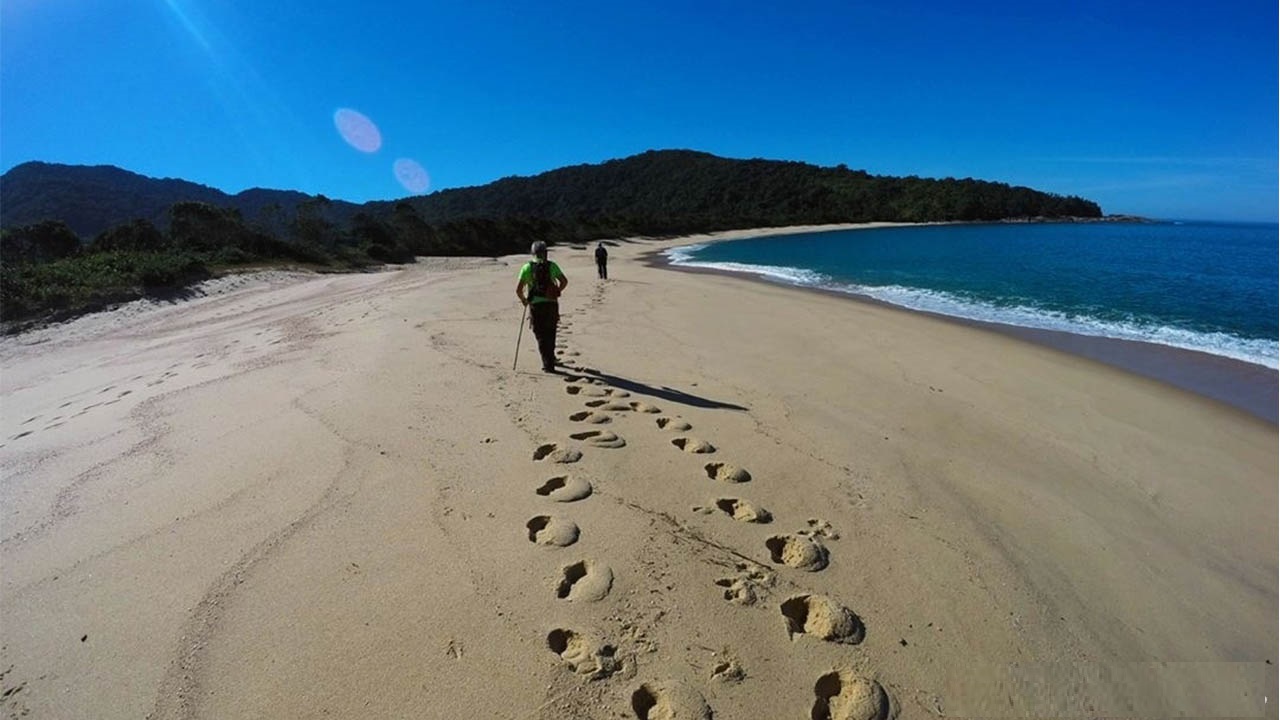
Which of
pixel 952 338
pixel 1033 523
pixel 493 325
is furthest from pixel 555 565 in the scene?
pixel 952 338

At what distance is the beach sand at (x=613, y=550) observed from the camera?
2291 millimetres

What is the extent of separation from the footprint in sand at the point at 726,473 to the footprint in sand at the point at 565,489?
0.92 m

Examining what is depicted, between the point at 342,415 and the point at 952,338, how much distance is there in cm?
1035

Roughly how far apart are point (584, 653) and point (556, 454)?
1944 mm

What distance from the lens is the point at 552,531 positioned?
10.5ft

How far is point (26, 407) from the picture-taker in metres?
6.29

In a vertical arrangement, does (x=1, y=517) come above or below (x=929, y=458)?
above

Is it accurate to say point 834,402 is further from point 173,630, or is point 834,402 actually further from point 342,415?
point 173,630

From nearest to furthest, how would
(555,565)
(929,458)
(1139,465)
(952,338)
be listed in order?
(555,565) → (929,458) → (1139,465) → (952,338)

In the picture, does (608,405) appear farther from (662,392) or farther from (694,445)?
(694,445)

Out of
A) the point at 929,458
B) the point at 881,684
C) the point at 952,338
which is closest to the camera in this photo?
the point at 881,684

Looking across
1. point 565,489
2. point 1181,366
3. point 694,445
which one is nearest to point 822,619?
point 565,489

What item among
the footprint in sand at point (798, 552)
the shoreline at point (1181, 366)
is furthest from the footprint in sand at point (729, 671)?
the shoreline at point (1181, 366)

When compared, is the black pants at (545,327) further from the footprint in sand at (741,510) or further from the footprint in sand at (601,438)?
the footprint in sand at (741,510)
